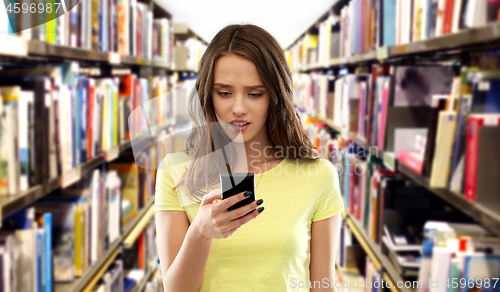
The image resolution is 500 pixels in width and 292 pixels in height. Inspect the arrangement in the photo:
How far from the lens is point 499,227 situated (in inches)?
29.1

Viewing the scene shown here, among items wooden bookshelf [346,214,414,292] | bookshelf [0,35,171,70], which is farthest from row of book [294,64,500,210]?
bookshelf [0,35,171,70]

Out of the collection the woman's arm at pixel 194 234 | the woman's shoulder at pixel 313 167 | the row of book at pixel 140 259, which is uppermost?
the woman's shoulder at pixel 313 167

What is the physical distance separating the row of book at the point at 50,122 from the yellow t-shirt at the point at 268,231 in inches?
7.7

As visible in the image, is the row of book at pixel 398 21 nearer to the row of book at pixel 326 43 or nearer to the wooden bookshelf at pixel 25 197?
the row of book at pixel 326 43

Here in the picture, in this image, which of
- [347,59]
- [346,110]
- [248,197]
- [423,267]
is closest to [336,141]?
[346,110]

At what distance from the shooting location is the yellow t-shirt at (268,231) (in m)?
0.93

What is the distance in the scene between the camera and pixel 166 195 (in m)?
0.94

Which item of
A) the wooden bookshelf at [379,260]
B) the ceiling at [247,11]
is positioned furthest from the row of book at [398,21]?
the wooden bookshelf at [379,260]

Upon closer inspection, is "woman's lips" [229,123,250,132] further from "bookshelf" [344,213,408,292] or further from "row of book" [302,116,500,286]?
"bookshelf" [344,213,408,292]

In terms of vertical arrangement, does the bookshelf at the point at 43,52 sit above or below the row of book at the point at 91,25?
below

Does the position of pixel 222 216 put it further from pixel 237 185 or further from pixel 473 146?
pixel 473 146

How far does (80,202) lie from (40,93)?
517 mm

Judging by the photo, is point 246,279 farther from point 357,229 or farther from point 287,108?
point 357,229

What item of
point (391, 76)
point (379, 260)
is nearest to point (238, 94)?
point (391, 76)
